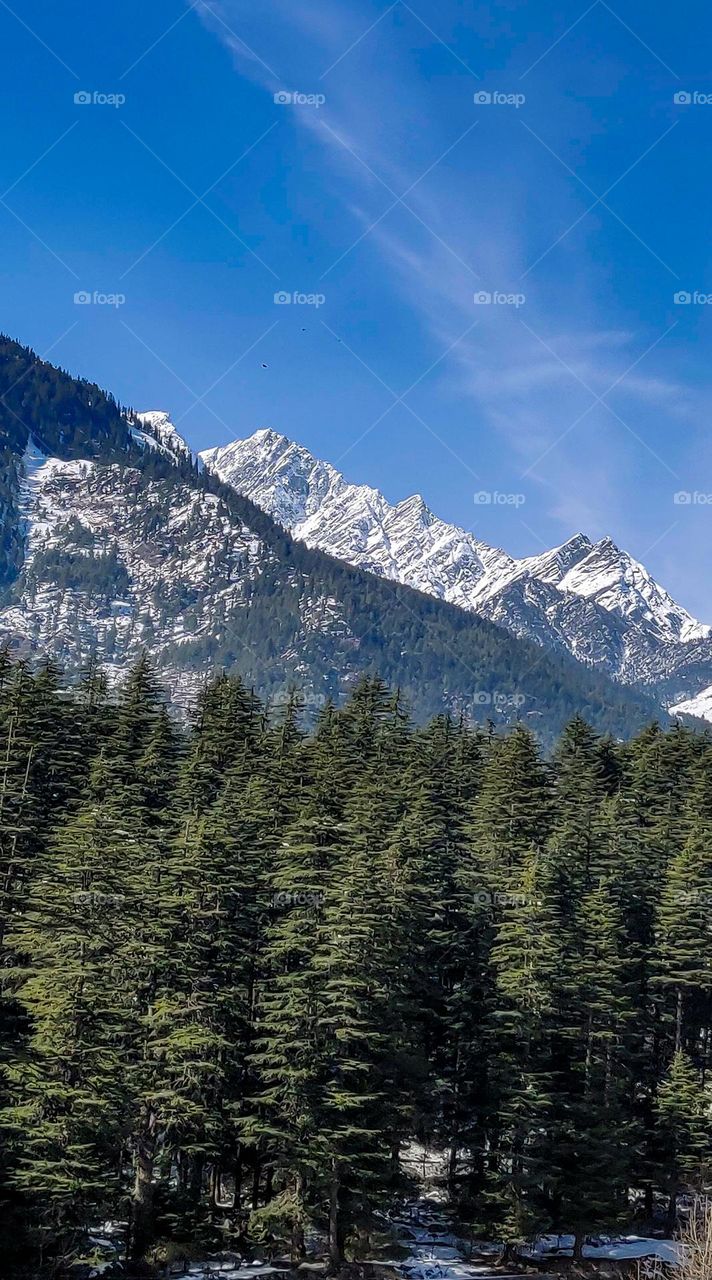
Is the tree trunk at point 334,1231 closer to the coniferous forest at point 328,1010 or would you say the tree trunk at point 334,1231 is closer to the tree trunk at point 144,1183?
the coniferous forest at point 328,1010

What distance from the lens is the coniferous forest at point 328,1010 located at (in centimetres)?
3384

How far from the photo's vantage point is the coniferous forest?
111ft

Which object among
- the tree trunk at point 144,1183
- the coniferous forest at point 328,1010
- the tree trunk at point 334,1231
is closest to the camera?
the coniferous forest at point 328,1010

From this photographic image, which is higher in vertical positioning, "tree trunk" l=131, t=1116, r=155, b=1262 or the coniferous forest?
the coniferous forest

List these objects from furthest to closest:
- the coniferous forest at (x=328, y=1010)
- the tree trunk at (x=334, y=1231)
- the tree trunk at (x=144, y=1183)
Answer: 1. the tree trunk at (x=334, y=1231)
2. the tree trunk at (x=144, y=1183)
3. the coniferous forest at (x=328, y=1010)

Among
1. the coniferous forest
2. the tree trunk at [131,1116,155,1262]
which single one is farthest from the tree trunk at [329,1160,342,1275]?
the tree trunk at [131,1116,155,1262]

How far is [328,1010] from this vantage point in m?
36.8

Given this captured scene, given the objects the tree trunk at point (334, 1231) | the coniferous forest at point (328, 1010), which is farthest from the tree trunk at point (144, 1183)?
the tree trunk at point (334, 1231)

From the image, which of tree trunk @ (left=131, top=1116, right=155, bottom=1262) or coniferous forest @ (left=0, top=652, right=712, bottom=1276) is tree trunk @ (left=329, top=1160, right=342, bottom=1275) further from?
tree trunk @ (left=131, top=1116, right=155, bottom=1262)

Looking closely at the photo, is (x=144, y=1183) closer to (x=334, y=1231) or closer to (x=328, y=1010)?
(x=334, y=1231)

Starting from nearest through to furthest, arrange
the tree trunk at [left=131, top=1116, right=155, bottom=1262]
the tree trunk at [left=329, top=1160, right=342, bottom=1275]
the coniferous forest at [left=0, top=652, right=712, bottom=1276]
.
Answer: the coniferous forest at [left=0, top=652, right=712, bottom=1276]
the tree trunk at [left=131, top=1116, right=155, bottom=1262]
the tree trunk at [left=329, top=1160, right=342, bottom=1275]

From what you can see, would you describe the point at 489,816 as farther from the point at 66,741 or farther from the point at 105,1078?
the point at 105,1078

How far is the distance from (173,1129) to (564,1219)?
16340 millimetres

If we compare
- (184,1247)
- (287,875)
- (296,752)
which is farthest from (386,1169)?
(296,752)
